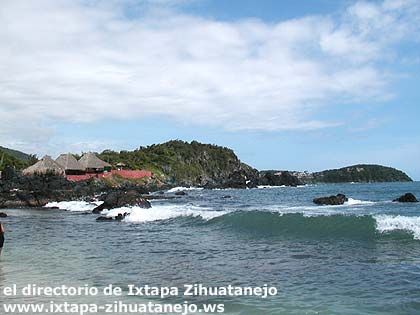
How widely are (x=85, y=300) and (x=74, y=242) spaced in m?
10.1

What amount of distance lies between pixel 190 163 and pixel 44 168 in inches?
3665

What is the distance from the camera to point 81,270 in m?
12.8

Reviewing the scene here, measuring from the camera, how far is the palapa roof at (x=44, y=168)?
6815 cm

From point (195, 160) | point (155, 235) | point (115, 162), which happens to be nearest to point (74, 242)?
point (155, 235)

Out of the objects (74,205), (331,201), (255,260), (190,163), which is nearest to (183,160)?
(190,163)

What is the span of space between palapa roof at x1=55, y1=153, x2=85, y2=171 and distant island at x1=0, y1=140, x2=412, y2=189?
7.20 meters

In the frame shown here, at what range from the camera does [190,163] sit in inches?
6353

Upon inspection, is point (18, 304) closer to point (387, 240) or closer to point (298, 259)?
point (298, 259)

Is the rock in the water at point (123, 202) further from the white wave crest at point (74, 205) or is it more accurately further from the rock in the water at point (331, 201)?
the rock in the water at point (331, 201)

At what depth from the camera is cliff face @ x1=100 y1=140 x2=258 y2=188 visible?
127 m

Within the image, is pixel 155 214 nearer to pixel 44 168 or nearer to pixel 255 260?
pixel 255 260

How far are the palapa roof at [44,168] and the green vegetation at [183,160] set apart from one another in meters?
42.6

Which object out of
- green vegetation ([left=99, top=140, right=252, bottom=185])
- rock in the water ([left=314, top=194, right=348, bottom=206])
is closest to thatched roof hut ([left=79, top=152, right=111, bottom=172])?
green vegetation ([left=99, top=140, right=252, bottom=185])

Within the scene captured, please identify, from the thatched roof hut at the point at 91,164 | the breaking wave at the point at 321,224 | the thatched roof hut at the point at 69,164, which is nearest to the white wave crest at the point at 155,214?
the breaking wave at the point at 321,224
